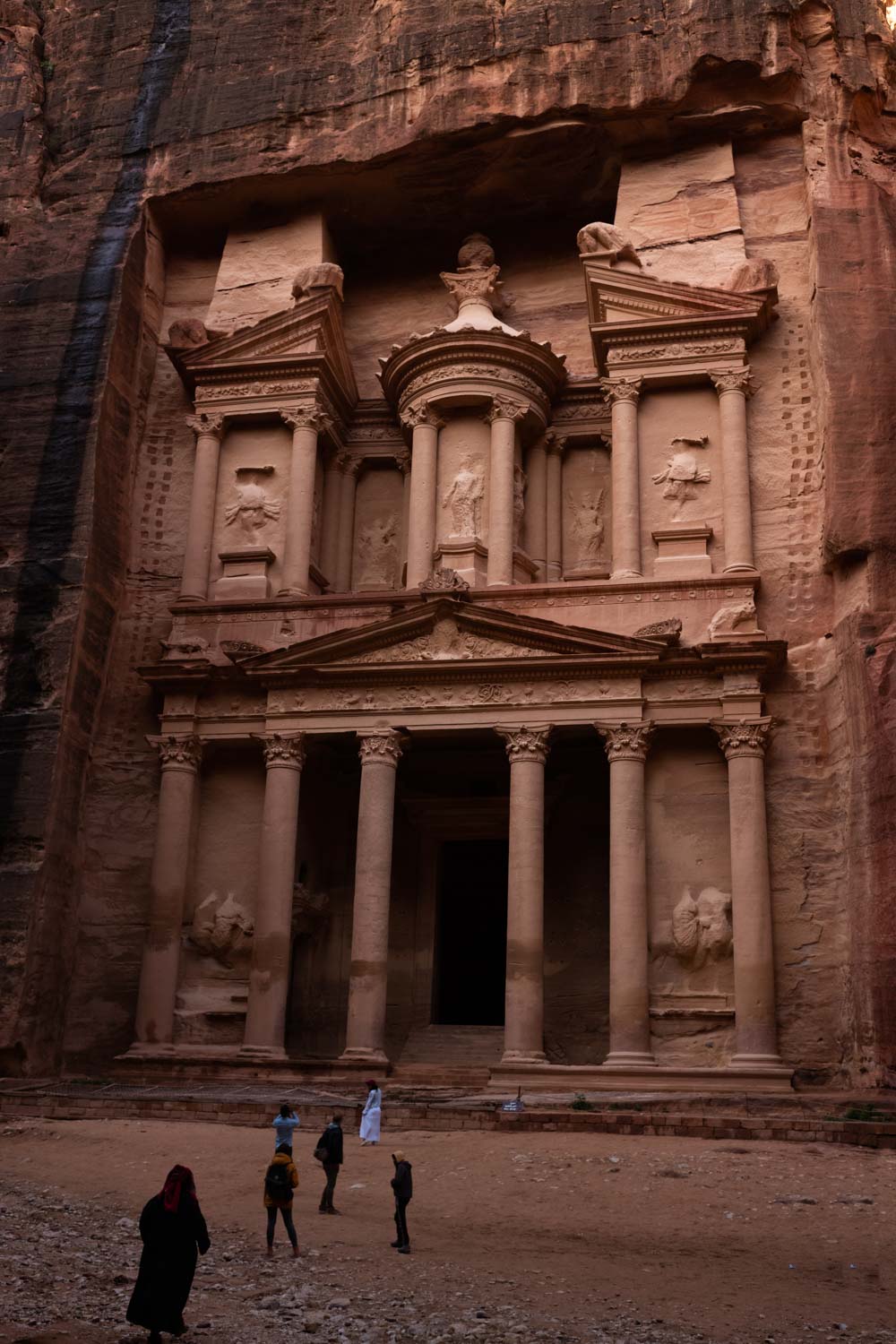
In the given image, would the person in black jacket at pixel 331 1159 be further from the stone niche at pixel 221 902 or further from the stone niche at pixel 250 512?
the stone niche at pixel 250 512

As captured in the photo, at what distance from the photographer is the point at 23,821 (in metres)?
21.0

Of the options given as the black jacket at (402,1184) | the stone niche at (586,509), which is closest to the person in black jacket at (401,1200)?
the black jacket at (402,1184)

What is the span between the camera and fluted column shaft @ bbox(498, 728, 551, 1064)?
19.9 meters

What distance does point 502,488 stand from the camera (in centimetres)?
2383

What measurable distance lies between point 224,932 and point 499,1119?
7.61 meters

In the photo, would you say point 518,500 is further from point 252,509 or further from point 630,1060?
point 630,1060

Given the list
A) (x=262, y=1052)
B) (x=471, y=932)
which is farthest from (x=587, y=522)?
(x=262, y=1052)

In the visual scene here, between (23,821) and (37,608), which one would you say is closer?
Answer: (23,821)

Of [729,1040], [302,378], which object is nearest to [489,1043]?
[729,1040]

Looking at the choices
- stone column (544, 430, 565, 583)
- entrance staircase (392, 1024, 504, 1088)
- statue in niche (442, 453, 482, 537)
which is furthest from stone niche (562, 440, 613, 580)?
entrance staircase (392, 1024, 504, 1088)

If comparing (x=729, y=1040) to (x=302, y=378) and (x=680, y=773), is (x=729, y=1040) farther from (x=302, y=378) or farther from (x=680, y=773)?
(x=302, y=378)

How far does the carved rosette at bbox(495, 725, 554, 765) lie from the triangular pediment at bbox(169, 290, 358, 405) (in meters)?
8.48

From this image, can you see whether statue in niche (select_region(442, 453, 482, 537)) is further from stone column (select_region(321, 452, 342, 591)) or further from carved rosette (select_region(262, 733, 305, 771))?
carved rosette (select_region(262, 733, 305, 771))

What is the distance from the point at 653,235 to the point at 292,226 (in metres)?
7.34
